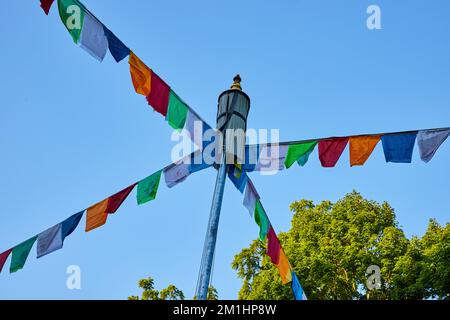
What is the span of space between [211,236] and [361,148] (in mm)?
3144

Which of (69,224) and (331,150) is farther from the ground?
(331,150)

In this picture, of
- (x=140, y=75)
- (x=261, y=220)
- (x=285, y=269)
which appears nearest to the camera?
(x=140, y=75)

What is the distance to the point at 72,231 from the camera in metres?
8.38

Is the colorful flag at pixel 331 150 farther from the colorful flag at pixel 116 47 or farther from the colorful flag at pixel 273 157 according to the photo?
the colorful flag at pixel 116 47

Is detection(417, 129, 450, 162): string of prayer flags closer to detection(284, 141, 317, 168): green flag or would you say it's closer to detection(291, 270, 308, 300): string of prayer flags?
detection(284, 141, 317, 168): green flag

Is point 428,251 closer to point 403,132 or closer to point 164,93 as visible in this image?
point 403,132

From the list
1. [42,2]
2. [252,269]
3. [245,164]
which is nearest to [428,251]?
[252,269]

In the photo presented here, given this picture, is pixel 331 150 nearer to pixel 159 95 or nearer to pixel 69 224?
pixel 159 95

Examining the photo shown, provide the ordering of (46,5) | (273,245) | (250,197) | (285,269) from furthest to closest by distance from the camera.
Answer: (285,269)
(273,245)
(250,197)
(46,5)

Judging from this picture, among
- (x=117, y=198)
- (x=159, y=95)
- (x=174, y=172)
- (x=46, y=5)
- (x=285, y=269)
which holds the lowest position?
(x=285, y=269)

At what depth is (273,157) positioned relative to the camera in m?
8.40

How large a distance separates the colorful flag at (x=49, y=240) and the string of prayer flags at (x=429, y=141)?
21.5 ft

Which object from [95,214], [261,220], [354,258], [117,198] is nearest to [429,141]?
[261,220]

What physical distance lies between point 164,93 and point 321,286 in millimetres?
10249
